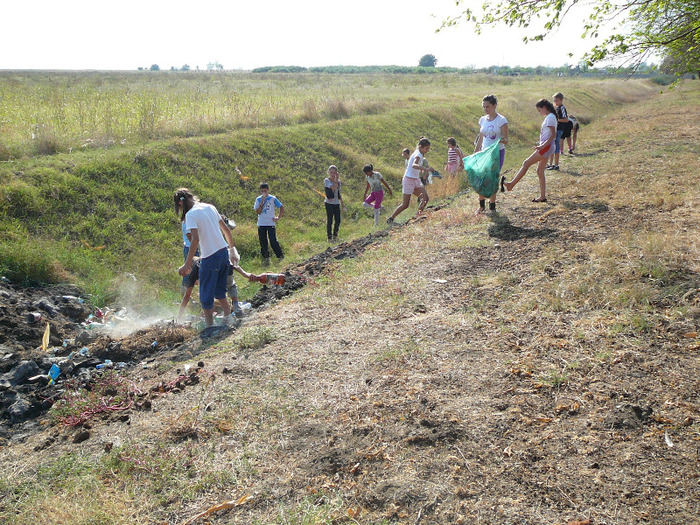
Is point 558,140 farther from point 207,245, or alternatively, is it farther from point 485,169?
point 207,245

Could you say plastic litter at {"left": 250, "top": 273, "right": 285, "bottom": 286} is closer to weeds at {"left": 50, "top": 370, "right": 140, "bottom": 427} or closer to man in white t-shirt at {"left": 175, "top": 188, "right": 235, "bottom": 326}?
man in white t-shirt at {"left": 175, "top": 188, "right": 235, "bottom": 326}

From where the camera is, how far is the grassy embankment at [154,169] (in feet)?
32.7

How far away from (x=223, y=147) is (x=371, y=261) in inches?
337

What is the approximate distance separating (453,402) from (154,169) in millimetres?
10884

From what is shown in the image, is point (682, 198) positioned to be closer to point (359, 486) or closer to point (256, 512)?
point (359, 486)

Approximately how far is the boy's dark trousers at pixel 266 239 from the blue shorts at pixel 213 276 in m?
4.31

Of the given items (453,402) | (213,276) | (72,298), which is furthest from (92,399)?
(72,298)

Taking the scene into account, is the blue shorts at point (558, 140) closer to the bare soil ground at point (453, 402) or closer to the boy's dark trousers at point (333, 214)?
the boy's dark trousers at point (333, 214)

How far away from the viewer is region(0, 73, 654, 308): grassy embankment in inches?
392

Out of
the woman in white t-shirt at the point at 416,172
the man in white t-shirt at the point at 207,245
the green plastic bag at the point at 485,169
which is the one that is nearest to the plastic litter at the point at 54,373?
the man in white t-shirt at the point at 207,245

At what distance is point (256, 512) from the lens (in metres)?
3.42

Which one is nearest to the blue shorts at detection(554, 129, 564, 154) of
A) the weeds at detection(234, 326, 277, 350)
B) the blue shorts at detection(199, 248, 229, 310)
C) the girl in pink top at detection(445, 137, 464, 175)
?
the girl in pink top at detection(445, 137, 464, 175)

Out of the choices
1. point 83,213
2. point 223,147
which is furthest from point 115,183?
point 223,147

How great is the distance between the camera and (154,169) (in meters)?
12.9
